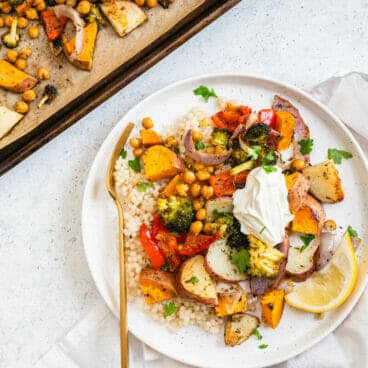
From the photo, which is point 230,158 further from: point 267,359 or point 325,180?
point 267,359

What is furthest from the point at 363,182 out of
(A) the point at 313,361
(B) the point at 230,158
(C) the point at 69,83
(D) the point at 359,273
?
(C) the point at 69,83

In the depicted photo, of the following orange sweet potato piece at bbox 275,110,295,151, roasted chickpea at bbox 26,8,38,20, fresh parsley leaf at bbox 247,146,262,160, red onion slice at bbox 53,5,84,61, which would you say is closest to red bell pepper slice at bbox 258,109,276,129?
orange sweet potato piece at bbox 275,110,295,151

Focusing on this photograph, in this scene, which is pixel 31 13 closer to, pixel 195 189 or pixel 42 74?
pixel 42 74

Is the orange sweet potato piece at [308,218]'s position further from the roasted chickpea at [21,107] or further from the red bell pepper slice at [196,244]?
the roasted chickpea at [21,107]

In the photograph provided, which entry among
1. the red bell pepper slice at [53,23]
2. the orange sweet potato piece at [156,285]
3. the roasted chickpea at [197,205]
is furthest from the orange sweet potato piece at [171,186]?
the red bell pepper slice at [53,23]

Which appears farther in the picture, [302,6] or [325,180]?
[302,6]
